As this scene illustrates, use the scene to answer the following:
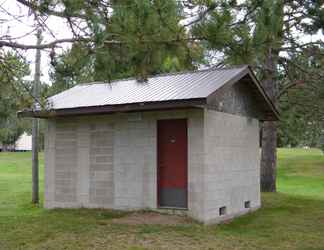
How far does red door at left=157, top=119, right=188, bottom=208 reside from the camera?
1000cm

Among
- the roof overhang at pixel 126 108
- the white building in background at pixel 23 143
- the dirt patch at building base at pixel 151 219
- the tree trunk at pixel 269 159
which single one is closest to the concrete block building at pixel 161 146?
the roof overhang at pixel 126 108

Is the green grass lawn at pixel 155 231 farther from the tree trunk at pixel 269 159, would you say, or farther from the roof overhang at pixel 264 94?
the tree trunk at pixel 269 159

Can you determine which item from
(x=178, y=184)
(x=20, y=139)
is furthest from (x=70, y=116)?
(x=20, y=139)

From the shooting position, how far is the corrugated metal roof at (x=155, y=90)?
381 inches

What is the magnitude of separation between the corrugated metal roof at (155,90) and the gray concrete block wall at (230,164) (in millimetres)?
684

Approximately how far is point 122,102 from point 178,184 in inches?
84.8

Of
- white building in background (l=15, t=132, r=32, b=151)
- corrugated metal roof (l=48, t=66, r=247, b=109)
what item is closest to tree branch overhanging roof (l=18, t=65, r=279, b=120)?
corrugated metal roof (l=48, t=66, r=247, b=109)

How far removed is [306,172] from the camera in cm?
2825

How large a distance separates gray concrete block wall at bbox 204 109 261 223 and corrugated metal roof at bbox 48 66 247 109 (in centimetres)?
68

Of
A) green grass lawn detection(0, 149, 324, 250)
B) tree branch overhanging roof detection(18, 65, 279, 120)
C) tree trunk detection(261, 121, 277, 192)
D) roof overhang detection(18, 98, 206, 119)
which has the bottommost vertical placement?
green grass lawn detection(0, 149, 324, 250)

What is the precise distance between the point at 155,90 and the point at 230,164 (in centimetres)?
246

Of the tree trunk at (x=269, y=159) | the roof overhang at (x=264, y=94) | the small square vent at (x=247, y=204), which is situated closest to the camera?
the roof overhang at (x=264, y=94)

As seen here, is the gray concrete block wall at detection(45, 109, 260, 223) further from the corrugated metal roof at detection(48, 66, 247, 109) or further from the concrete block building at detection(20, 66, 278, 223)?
the corrugated metal roof at detection(48, 66, 247, 109)

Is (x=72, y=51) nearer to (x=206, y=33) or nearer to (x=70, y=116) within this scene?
(x=206, y=33)
